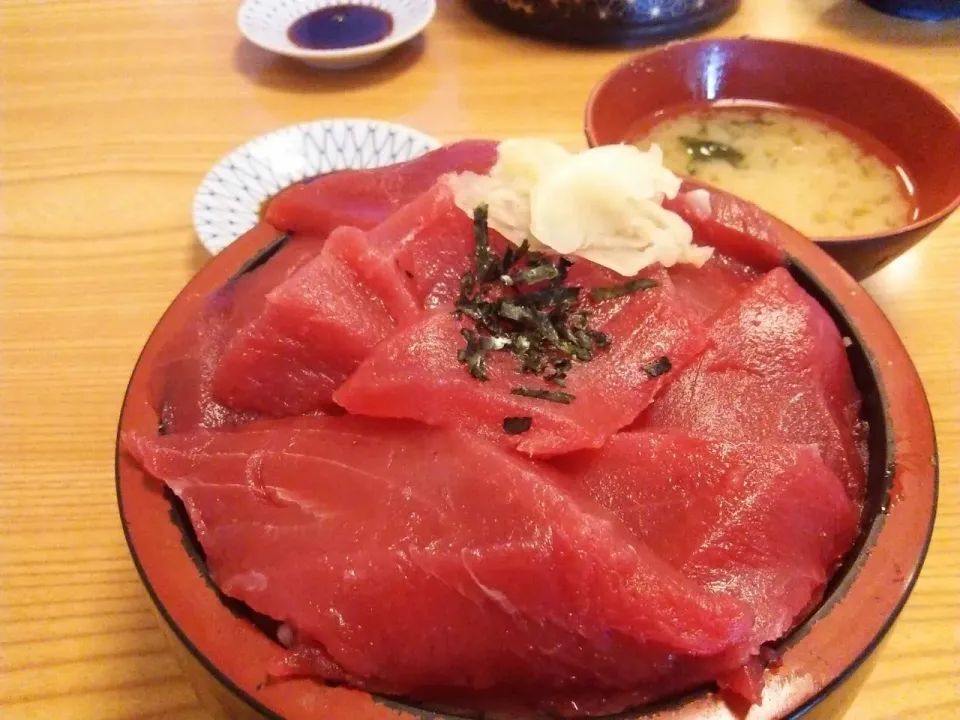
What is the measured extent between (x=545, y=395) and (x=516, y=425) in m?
0.06

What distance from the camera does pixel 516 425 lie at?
0.92 meters

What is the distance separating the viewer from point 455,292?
1120mm

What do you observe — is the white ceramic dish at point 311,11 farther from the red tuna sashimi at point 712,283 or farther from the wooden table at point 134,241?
the red tuna sashimi at point 712,283

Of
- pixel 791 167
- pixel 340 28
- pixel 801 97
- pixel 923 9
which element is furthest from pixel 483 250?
pixel 923 9

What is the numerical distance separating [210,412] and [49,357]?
905 mm

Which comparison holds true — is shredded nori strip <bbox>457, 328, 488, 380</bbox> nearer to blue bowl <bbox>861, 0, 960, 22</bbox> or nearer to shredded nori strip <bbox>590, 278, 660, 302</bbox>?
shredded nori strip <bbox>590, 278, 660, 302</bbox>

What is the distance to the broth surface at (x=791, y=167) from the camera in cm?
193

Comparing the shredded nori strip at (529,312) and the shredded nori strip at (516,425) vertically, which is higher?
the shredded nori strip at (529,312)

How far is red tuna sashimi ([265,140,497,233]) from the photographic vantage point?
1.29 m

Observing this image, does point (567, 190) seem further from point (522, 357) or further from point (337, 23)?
→ point (337, 23)

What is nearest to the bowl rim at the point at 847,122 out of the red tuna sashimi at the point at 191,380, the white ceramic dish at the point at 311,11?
the white ceramic dish at the point at 311,11

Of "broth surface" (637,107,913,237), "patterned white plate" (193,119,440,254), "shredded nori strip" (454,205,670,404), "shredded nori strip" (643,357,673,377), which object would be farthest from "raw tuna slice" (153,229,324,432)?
"broth surface" (637,107,913,237)

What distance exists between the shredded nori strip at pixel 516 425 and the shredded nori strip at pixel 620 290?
25 centimetres

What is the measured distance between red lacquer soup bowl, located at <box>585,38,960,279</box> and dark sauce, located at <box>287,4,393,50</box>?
1091 millimetres
